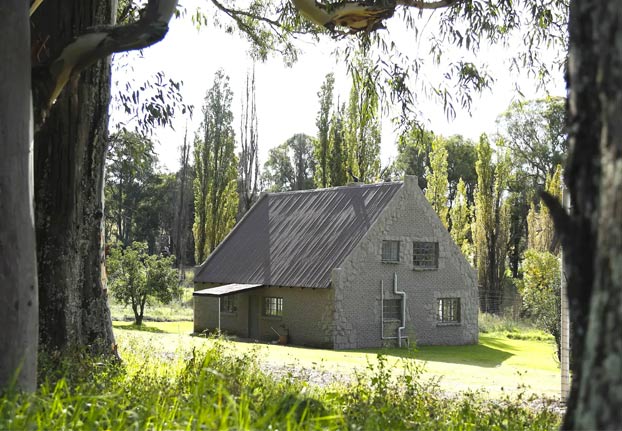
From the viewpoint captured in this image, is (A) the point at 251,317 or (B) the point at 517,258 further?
(B) the point at 517,258

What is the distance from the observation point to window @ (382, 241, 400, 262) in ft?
99.5

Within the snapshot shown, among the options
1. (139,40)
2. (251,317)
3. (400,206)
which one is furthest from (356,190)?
(139,40)

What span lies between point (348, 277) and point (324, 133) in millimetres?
18832

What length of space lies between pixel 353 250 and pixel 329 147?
17.1 meters

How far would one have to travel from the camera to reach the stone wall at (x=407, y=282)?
28.7 metres

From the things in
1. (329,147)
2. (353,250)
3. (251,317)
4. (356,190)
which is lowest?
(251,317)

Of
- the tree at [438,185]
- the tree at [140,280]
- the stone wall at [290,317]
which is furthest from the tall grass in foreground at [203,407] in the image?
the tree at [438,185]

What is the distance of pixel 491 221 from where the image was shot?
140 ft

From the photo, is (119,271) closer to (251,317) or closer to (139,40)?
(251,317)

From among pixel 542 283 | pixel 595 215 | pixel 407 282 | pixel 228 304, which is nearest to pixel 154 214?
pixel 228 304

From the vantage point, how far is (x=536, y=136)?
54.7 metres

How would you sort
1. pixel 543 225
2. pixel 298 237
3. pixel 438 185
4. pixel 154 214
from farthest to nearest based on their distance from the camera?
pixel 154 214
pixel 438 185
pixel 543 225
pixel 298 237

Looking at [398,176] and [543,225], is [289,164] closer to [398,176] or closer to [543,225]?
[398,176]

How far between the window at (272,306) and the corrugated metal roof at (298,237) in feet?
2.53
